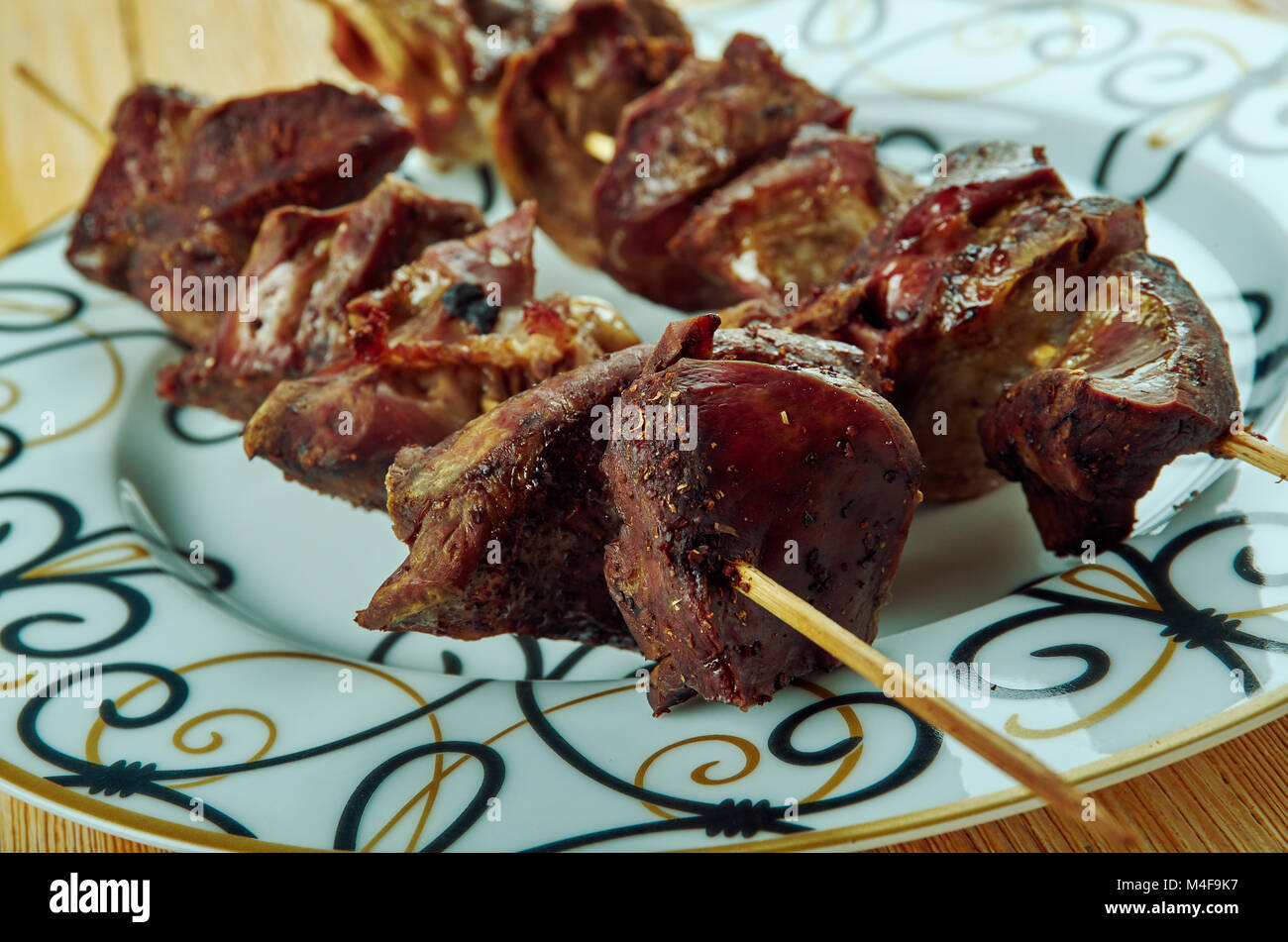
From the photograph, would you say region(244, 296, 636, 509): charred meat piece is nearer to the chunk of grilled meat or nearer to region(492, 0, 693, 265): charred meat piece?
the chunk of grilled meat

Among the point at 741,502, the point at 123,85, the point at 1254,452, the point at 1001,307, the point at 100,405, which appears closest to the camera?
the point at 741,502

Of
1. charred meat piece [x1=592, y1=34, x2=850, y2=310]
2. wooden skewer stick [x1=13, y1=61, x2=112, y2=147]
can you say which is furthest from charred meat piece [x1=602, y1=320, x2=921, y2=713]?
wooden skewer stick [x1=13, y1=61, x2=112, y2=147]

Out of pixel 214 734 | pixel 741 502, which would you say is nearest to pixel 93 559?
pixel 214 734

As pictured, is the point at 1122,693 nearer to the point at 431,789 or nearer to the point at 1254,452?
the point at 1254,452

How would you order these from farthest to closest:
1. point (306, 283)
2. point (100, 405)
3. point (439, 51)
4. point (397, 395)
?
1. point (439, 51)
2. point (100, 405)
3. point (306, 283)
4. point (397, 395)

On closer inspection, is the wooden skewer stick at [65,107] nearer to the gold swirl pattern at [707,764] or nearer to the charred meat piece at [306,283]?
the charred meat piece at [306,283]

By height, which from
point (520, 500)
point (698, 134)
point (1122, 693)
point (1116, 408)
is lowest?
point (1122, 693)

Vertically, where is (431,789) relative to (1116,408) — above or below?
A: below

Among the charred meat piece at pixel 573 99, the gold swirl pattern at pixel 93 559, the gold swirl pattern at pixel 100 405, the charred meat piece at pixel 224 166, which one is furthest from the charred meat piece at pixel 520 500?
the gold swirl pattern at pixel 100 405
